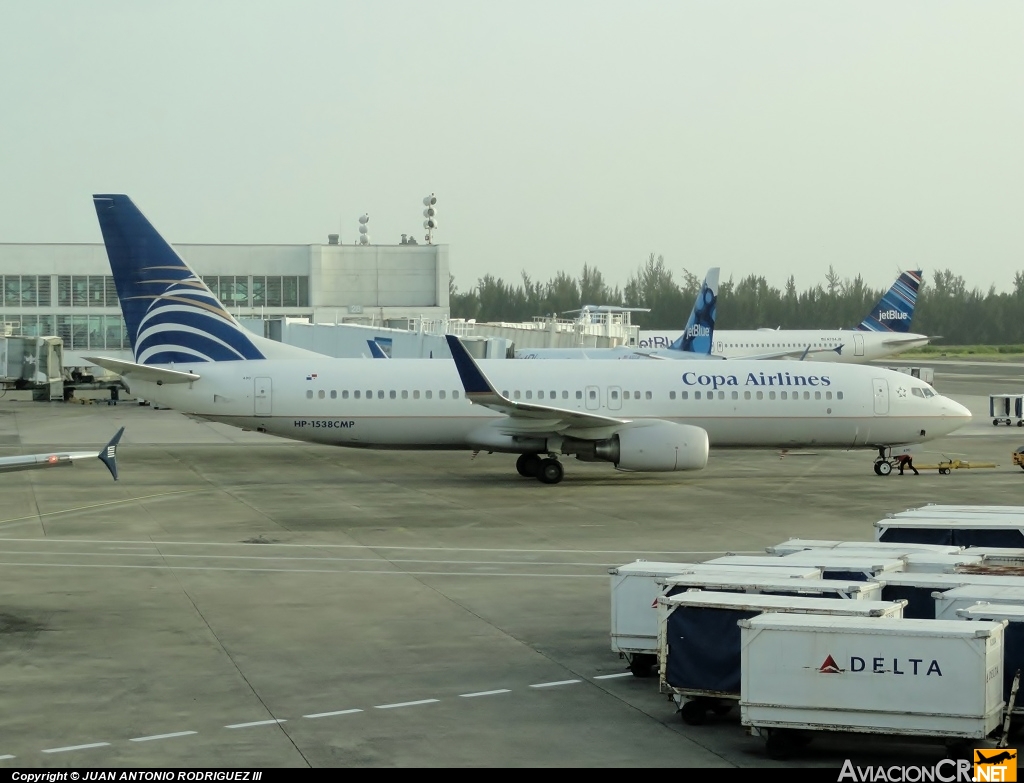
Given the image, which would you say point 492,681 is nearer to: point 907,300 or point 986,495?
point 986,495

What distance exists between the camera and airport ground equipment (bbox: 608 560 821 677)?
15109 mm

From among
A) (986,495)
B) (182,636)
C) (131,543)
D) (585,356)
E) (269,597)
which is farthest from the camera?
(585,356)

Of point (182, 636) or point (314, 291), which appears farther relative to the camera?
point (314, 291)

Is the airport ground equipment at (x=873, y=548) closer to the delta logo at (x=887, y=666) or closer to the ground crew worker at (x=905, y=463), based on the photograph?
the delta logo at (x=887, y=666)

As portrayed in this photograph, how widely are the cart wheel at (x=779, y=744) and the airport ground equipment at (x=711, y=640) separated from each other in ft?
2.80

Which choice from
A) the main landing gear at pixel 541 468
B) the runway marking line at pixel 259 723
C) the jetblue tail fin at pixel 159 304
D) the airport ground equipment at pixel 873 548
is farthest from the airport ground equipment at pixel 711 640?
the jetblue tail fin at pixel 159 304

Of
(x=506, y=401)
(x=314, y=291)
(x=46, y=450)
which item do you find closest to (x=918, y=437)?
(x=506, y=401)

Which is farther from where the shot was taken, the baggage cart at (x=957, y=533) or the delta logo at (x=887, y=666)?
the baggage cart at (x=957, y=533)

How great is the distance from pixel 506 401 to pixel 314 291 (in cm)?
5575

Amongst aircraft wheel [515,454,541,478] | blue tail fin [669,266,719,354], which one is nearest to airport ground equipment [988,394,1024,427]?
blue tail fin [669,266,719,354]

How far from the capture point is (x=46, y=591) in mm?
20797

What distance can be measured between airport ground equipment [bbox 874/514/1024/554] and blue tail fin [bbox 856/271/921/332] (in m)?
86.0

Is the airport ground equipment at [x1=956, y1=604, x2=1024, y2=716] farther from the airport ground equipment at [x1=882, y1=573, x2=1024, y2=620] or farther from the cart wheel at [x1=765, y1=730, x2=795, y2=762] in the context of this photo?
the cart wheel at [x1=765, y1=730, x2=795, y2=762]

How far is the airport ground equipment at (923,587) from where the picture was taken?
1478cm
